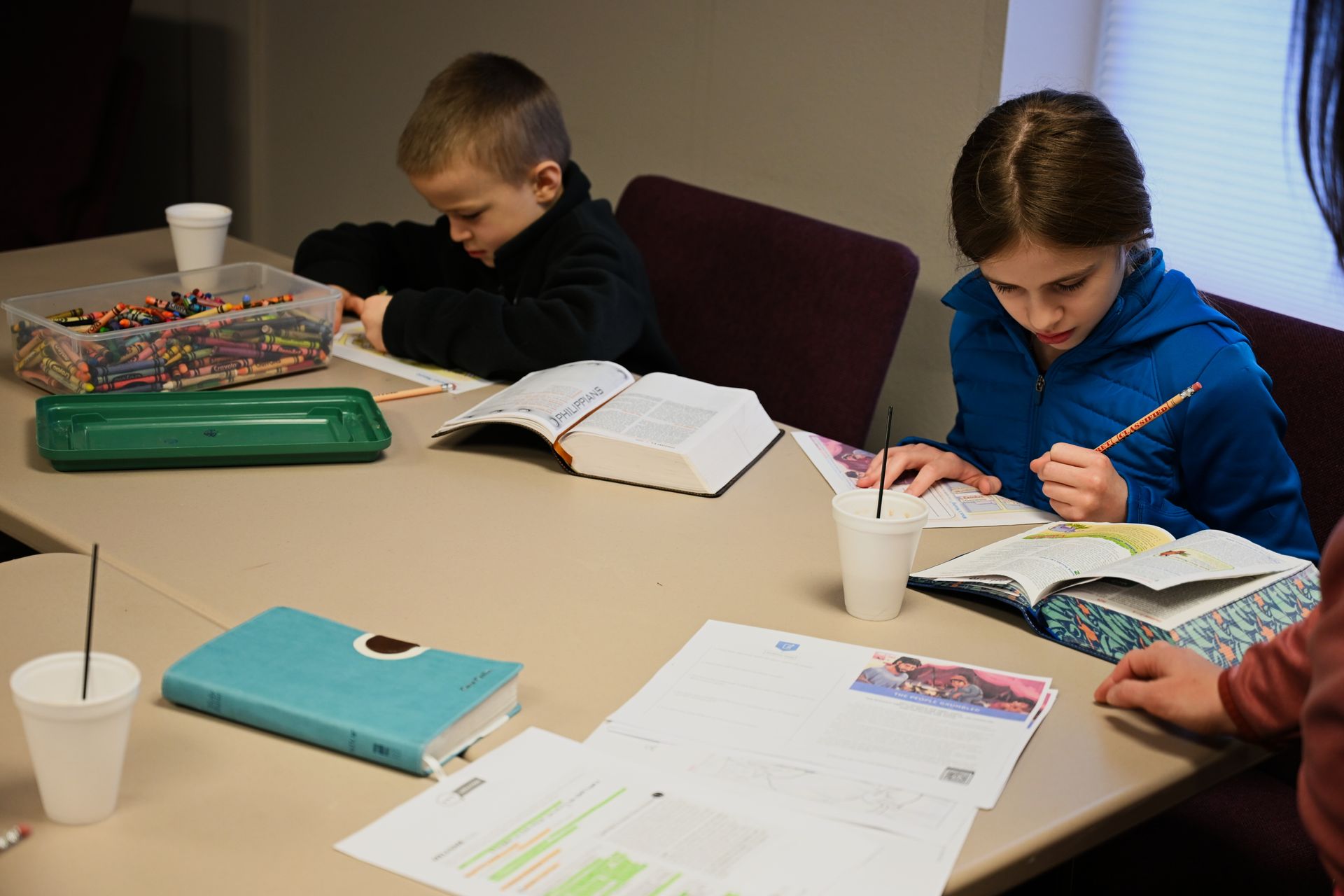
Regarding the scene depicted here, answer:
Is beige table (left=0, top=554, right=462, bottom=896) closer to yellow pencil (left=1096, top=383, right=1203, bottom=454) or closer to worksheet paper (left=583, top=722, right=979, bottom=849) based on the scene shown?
worksheet paper (left=583, top=722, right=979, bottom=849)

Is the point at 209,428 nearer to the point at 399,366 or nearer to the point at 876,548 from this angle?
the point at 399,366

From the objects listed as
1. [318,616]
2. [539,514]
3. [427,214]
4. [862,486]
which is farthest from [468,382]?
[427,214]

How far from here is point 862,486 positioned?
60.5 inches

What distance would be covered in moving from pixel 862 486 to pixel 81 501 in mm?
862

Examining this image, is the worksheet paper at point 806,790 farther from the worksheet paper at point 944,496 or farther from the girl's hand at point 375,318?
the girl's hand at point 375,318

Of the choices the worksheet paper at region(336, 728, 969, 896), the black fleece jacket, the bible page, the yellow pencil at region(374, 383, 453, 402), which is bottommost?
the worksheet paper at region(336, 728, 969, 896)

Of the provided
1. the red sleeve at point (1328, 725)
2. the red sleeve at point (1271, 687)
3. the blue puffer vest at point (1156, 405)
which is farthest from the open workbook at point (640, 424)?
the red sleeve at point (1328, 725)

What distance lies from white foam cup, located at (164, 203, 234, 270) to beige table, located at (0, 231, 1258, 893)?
564 millimetres

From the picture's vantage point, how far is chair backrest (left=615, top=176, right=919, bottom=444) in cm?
205

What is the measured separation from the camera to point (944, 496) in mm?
1529

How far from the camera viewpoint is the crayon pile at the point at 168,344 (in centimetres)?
169

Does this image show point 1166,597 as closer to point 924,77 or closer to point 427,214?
point 924,77

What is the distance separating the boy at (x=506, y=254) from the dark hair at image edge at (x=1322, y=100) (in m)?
1.20

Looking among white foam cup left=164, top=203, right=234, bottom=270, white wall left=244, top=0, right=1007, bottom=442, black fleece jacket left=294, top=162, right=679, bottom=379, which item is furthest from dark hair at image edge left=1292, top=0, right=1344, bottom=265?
white foam cup left=164, top=203, right=234, bottom=270
